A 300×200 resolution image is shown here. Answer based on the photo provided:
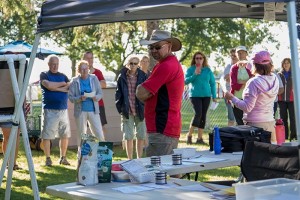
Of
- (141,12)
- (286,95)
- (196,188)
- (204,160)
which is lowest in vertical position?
(196,188)

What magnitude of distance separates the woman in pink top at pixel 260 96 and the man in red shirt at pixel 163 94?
2.32 ft

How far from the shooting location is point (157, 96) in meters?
6.09

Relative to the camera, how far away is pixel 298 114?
4039mm

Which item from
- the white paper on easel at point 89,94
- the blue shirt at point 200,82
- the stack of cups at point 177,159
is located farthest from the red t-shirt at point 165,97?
the blue shirt at point 200,82

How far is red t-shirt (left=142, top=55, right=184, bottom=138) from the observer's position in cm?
593

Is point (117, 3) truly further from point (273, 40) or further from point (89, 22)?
point (273, 40)

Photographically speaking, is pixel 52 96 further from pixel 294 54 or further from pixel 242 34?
pixel 242 34

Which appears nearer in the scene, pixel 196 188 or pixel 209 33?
pixel 196 188

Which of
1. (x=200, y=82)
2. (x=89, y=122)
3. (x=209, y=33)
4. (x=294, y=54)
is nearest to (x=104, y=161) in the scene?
(x=294, y=54)

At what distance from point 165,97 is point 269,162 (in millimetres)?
1706

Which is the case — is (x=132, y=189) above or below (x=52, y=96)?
below

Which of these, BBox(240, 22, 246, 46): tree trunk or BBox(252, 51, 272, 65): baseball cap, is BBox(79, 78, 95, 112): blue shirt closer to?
BBox(252, 51, 272, 65): baseball cap

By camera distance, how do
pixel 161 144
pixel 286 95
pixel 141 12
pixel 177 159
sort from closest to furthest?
1. pixel 177 159
2. pixel 161 144
3. pixel 141 12
4. pixel 286 95

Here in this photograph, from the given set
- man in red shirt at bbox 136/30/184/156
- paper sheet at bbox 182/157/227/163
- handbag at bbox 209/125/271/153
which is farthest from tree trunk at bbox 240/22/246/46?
paper sheet at bbox 182/157/227/163
